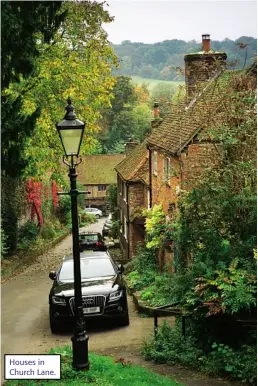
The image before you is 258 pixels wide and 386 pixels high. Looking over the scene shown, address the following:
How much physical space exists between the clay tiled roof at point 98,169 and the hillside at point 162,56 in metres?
24.0

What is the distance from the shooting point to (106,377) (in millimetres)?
7875

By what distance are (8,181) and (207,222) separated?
15054 mm

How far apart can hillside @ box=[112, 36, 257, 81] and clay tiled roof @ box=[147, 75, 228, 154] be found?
701 mm

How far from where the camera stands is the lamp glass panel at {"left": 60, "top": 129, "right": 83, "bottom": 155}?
25.9 ft

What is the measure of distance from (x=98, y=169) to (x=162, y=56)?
29479 mm

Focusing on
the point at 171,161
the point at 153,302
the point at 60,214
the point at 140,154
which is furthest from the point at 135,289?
the point at 60,214

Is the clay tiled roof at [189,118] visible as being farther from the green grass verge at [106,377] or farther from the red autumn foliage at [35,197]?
the red autumn foliage at [35,197]

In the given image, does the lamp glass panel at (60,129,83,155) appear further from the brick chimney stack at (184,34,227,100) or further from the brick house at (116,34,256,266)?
the brick chimney stack at (184,34,227,100)

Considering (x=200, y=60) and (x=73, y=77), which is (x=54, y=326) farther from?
(x=200, y=60)

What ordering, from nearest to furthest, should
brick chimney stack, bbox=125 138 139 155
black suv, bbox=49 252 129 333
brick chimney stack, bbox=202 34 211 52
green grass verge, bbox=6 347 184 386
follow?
1. green grass verge, bbox=6 347 184 386
2. black suv, bbox=49 252 129 333
3. brick chimney stack, bbox=202 34 211 52
4. brick chimney stack, bbox=125 138 139 155

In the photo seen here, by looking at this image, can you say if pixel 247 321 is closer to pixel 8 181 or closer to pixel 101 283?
pixel 101 283

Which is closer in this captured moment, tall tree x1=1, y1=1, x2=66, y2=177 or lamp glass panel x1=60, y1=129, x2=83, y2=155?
tall tree x1=1, y1=1, x2=66, y2=177

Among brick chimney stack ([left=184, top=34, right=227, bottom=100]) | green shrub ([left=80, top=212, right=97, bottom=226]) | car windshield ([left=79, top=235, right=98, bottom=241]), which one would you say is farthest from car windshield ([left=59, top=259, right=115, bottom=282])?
green shrub ([left=80, top=212, right=97, bottom=226])

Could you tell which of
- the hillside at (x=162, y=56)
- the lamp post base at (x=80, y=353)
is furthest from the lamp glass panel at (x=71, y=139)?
the hillside at (x=162, y=56)
